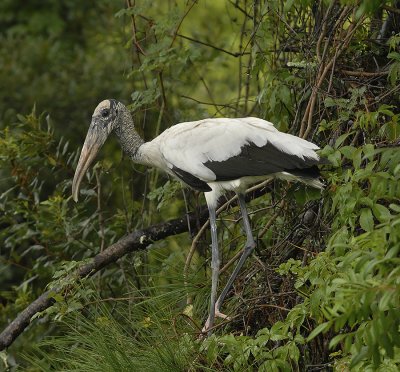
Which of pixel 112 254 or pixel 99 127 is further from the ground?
pixel 99 127

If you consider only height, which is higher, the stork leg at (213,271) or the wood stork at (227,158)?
the wood stork at (227,158)

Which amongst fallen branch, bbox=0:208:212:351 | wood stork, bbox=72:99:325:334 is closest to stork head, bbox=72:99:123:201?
wood stork, bbox=72:99:325:334

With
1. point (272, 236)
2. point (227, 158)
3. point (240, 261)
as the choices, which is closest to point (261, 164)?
point (227, 158)

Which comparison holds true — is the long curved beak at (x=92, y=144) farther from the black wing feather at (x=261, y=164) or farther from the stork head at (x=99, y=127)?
the black wing feather at (x=261, y=164)

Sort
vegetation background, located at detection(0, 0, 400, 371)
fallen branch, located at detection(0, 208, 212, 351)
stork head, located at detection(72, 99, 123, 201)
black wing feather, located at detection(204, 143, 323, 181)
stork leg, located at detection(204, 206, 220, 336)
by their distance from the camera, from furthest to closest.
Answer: stork head, located at detection(72, 99, 123, 201) < fallen branch, located at detection(0, 208, 212, 351) < stork leg, located at detection(204, 206, 220, 336) < black wing feather, located at detection(204, 143, 323, 181) < vegetation background, located at detection(0, 0, 400, 371)

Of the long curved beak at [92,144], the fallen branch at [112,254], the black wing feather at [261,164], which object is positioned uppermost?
the black wing feather at [261,164]

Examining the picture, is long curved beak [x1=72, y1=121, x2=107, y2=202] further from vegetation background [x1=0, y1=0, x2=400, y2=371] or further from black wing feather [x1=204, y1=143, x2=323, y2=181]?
black wing feather [x1=204, y1=143, x2=323, y2=181]

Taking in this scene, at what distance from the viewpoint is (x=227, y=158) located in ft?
17.0

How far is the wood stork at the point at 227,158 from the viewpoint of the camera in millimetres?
4844

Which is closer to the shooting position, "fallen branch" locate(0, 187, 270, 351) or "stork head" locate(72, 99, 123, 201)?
"fallen branch" locate(0, 187, 270, 351)

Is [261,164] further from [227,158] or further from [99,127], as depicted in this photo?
[99,127]

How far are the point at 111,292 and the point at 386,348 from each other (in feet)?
12.2

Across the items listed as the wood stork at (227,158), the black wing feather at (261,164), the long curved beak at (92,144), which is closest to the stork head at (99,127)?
the long curved beak at (92,144)

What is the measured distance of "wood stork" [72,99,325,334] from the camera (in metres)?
4.84
